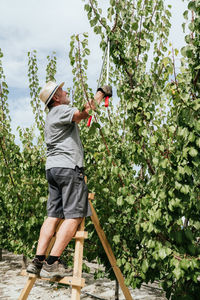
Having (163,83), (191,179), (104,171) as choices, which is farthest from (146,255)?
(163,83)

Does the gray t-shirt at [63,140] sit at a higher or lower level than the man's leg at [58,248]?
higher

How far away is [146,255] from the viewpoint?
3234 mm

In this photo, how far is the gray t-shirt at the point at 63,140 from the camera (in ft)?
9.77

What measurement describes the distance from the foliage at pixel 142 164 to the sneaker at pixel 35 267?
0.83m

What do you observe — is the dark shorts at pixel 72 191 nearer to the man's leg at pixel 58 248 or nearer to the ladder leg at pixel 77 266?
the man's leg at pixel 58 248

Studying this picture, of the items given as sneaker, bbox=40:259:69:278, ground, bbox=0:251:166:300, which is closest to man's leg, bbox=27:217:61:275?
sneaker, bbox=40:259:69:278

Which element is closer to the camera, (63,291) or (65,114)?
(65,114)

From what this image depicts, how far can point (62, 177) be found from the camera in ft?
9.69

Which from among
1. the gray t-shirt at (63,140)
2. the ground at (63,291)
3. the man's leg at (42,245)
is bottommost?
the ground at (63,291)

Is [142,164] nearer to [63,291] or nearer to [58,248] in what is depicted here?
[58,248]

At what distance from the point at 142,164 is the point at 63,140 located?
87 cm

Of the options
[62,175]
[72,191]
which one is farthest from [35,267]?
[62,175]

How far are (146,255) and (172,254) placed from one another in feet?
2.32

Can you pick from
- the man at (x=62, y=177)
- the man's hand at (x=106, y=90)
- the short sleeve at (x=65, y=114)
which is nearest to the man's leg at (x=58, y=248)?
the man at (x=62, y=177)
